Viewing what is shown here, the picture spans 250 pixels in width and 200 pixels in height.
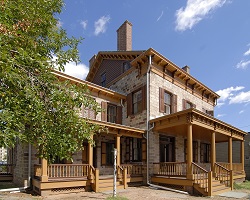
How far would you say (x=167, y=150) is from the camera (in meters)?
17.6

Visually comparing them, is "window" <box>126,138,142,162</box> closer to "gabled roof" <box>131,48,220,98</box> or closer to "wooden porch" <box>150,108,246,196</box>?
"wooden porch" <box>150,108,246,196</box>

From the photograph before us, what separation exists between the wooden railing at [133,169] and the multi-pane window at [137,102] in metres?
3.70

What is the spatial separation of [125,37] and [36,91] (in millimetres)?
16851

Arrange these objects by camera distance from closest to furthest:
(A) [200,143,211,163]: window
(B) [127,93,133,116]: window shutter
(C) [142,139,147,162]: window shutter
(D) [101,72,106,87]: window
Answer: (C) [142,139,147,162]: window shutter → (B) [127,93,133,116]: window shutter → (A) [200,143,211,163]: window → (D) [101,72,106,87]: window

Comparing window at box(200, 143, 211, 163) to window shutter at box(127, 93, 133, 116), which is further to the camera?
window at box(200, 143, 211, 163)

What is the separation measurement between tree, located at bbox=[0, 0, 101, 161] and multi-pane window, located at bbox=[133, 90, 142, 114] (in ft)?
35.3

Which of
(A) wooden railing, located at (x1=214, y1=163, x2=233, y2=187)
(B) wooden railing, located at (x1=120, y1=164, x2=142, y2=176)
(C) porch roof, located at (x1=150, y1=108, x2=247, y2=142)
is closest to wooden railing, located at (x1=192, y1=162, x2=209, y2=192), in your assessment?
(A) wooden railing, located at (x1=214, y1=163, x2=233, y2=187)

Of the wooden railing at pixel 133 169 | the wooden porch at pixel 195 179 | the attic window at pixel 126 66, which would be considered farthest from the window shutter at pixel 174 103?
the wooden railing at pixel 133 169

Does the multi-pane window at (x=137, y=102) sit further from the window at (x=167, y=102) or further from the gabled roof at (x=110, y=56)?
the gabled roof at (x=110, y=56)

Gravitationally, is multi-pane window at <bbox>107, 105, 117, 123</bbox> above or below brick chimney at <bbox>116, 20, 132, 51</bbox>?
below

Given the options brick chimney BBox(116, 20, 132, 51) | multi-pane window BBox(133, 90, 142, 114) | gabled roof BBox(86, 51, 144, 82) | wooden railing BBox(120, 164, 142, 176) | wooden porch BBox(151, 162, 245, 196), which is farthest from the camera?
brick chimney BBox(116, 20, 132, 51)

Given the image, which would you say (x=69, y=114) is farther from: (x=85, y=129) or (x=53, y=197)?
(x=53, y=197)

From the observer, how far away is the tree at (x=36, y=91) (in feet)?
15.4

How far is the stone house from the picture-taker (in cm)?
1264
